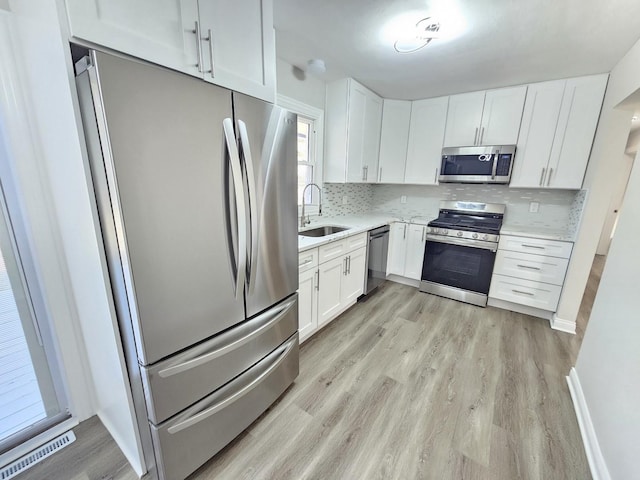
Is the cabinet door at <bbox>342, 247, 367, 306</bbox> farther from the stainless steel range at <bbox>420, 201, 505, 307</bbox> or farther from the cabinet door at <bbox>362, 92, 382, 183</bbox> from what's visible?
the cabinet door at <bbox>362, 92, 382, 183</bbox>

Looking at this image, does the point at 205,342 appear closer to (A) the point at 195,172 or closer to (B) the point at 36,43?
(A) the point at 195,172

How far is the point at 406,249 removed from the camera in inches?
134

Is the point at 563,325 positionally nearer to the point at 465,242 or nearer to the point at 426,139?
the point at 465,242

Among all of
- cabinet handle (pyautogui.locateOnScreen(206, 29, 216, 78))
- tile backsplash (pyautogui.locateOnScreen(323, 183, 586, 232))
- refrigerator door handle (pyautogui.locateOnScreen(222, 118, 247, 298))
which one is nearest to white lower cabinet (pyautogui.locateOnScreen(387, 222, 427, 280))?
tile backsplash (pyautogui.locateOnScreen(323, 183, 586, 232))

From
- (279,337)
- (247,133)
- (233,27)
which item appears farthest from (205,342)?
(233,27)

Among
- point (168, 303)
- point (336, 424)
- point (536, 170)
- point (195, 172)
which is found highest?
point (536, 170)

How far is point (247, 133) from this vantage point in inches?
46.6

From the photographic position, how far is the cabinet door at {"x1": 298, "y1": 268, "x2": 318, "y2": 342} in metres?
1.99

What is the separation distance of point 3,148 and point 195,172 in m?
0.95

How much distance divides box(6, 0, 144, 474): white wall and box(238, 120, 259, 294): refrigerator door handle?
56 cm

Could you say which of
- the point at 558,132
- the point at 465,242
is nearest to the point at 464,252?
the point at 465,242

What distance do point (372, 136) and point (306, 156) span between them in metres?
0.96

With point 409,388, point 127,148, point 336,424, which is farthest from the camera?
point 409,388

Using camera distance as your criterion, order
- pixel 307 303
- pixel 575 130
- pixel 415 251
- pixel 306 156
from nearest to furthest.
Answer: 1. pixel 307 303
2. pixel 575 130
3. pixel 306 156
4. pixel 415 251
